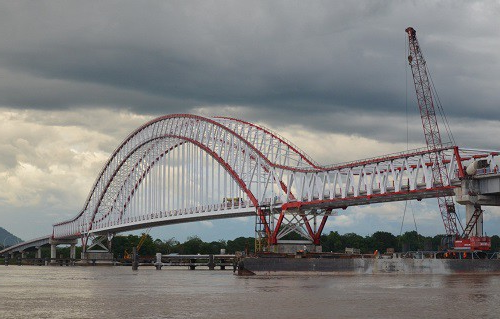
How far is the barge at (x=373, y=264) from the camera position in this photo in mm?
77312

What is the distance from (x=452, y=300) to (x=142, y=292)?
23.8m

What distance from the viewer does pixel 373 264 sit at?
3236 inches

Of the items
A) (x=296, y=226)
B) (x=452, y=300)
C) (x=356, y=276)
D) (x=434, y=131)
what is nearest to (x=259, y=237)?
(x=296, y=226)

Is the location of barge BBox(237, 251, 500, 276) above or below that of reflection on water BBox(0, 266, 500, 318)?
above

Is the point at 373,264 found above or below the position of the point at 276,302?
above

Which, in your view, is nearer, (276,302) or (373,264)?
(276,302)

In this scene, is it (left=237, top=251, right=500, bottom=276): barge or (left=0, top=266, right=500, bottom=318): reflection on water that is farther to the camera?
(left=237, top=251, right=500, bottom=276): barge

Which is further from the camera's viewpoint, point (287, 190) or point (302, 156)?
point (302, 156)

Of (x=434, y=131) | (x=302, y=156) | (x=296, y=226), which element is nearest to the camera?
(x=434, y=131)

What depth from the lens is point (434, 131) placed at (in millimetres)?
105062

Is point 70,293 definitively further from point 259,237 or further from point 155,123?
point 155,123

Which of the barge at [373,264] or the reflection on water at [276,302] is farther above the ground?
the barge at [373,264]

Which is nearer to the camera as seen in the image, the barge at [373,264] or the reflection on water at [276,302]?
the reflection on water at [276,302]

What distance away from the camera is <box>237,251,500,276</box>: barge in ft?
254
